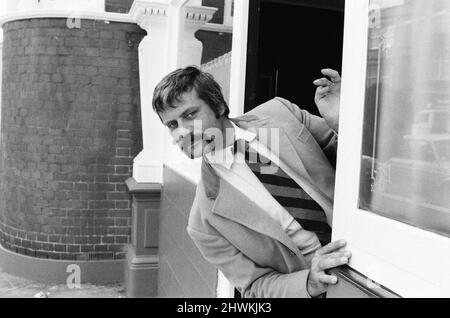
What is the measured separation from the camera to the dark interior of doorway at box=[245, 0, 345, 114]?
349 cm

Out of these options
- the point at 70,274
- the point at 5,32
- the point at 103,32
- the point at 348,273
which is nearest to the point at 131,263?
the point at 70,274

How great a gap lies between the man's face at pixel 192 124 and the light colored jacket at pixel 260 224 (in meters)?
0.07

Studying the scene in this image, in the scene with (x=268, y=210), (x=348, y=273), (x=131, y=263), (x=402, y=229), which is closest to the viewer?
(x=402, y=229)

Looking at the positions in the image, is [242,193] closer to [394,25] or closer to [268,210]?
[268,210]

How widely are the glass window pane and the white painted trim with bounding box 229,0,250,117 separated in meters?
1.48

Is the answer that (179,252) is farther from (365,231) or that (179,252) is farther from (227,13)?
(365,231)

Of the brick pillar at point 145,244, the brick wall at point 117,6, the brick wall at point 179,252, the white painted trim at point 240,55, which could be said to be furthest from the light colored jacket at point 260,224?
the brick wall at point 117,6

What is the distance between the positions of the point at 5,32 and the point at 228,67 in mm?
4011

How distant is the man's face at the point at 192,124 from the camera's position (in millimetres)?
1643

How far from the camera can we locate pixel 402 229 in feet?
3.81

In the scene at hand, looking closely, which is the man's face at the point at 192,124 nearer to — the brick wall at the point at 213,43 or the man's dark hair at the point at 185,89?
the man's dark hair at the point at 185,89

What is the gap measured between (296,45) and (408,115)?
2689 millimetres

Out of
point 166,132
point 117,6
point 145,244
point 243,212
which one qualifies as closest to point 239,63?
point 243,212

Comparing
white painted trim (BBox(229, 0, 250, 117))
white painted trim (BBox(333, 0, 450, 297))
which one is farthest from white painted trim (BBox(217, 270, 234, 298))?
white painted trim (BBox(333, 0, 450, 297))
